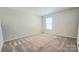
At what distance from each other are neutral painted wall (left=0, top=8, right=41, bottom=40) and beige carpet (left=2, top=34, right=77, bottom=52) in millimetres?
109

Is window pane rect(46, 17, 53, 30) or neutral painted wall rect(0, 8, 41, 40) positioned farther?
window pane rect(46, 17, 53, 30)

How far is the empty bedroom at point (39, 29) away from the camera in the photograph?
145 cm

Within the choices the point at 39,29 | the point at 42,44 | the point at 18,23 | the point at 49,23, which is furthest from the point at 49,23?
the point at 18,23

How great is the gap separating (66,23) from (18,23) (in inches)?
34.5

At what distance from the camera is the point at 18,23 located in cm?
Answer: 149

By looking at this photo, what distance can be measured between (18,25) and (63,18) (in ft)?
2.72

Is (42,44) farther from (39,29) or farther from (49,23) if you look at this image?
(49,23)

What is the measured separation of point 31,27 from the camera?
1.52 metres

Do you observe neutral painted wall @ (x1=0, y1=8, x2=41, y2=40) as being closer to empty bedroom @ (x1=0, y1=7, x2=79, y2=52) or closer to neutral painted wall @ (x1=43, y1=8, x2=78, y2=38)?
empty bedroom @ (x1=0, y1=7, x2=79, y2=52)

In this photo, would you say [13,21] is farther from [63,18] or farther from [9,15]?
[63,18]

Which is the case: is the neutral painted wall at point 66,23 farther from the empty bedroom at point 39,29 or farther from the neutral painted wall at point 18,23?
the neutral painted wall at point 18,23

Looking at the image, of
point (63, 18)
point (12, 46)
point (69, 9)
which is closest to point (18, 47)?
point (12, 46)

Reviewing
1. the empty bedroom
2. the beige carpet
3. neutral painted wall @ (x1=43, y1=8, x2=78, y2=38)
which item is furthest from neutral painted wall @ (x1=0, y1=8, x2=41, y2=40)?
neutral painted wall @ (x1=43, y1=8, x2=78, y2=38)

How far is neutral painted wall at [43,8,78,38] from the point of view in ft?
4.74
